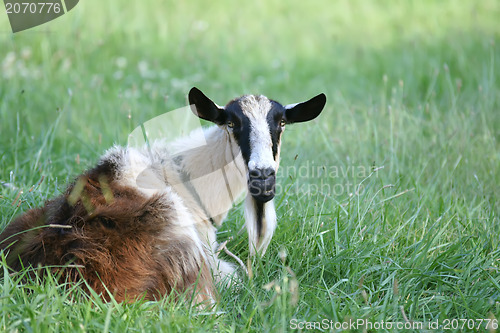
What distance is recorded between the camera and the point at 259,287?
3.48 m

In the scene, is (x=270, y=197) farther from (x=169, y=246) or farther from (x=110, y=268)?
(x=110, y=268)

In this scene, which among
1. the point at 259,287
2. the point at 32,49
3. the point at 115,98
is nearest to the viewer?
the point at 259,287

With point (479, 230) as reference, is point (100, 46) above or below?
above

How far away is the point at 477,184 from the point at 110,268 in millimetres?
3234

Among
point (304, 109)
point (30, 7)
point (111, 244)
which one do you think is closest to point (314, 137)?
point (304, 109)

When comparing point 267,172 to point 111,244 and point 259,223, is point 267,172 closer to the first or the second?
point 259,223

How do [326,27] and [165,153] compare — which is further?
[326,27]

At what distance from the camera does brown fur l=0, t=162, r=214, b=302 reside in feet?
9.68

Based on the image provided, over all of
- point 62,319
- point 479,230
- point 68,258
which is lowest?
point 479,230

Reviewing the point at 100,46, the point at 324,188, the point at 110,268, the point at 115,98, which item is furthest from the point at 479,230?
the point at 100,46

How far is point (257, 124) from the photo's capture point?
11.2 feet

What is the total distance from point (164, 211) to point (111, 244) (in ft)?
1.24

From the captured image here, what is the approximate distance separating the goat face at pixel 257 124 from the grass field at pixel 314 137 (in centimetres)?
60

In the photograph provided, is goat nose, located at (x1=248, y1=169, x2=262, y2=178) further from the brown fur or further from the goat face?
the brown fur
